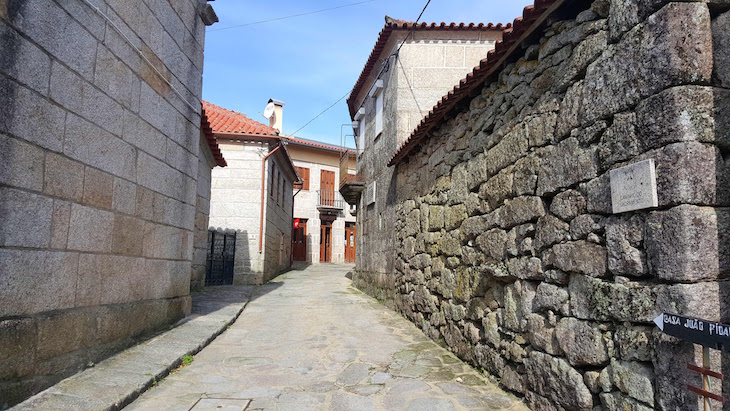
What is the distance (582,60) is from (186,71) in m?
4.66

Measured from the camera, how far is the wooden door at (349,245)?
1013 inches

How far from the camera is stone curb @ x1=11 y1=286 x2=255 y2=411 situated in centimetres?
303

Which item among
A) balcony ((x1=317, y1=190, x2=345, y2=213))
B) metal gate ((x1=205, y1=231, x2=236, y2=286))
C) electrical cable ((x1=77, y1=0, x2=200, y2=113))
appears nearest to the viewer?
electrical cable ((x1=77, y1=0, x2=200, y2=113))

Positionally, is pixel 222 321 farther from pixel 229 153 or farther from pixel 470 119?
pixel 229 153

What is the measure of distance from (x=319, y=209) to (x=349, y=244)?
2.64 m

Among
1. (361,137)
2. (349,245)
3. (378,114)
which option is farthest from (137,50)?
(349,245)

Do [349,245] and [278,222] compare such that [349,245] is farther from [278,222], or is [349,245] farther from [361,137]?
[361,137]

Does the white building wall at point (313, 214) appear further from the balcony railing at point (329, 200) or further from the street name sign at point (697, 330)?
the street name sign at point (697, 330)

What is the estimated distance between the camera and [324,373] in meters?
4.38

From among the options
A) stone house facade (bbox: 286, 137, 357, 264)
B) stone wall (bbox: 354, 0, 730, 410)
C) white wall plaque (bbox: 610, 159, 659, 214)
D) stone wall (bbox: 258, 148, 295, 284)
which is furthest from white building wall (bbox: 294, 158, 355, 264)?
white wall plaque (bbox: 610, 159, 659, 214)

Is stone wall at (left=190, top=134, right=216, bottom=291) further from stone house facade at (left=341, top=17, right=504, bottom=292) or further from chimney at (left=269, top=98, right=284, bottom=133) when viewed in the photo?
chimney at (left=269, top=98, right=284, bottom=133)

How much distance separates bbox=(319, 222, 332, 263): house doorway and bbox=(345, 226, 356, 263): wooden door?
95 centimetres

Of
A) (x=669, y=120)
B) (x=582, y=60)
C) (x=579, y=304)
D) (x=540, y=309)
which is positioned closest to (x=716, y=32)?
(x=669, y=120)

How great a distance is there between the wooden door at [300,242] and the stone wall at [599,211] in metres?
20.3
